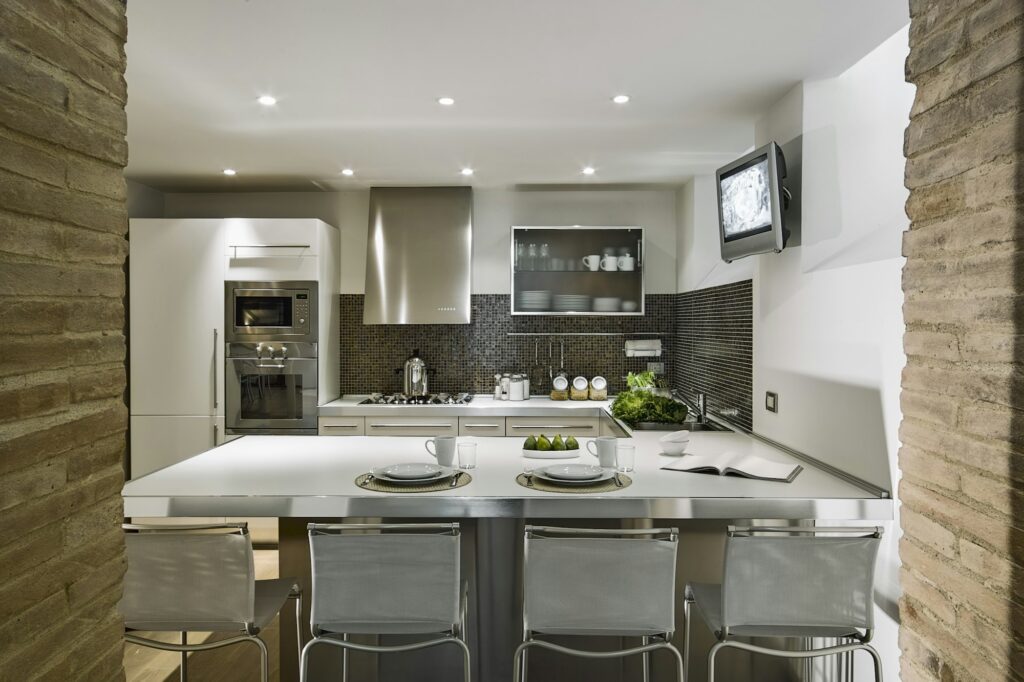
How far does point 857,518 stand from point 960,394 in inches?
37.3

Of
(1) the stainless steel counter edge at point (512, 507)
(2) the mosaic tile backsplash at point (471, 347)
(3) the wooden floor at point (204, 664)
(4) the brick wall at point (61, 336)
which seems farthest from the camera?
(2) the mosaic tile backsplash at point (471, 347)

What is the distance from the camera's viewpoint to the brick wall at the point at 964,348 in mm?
1157

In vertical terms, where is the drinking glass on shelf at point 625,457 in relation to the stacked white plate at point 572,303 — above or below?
below

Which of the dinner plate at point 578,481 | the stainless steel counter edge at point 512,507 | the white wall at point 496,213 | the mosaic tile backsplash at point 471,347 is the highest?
the white wall at point 496,213

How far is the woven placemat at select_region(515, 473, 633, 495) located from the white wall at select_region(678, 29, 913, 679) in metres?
0.81

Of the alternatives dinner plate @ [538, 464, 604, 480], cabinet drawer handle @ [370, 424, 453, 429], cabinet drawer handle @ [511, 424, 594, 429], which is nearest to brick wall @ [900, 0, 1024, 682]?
dinner plate @ [538, 464, 604, 480]

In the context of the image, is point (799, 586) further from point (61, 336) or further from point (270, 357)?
point (270, 357)

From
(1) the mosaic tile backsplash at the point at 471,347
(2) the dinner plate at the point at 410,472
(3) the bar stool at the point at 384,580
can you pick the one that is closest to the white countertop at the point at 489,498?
(2) the dinner plate at the point at 410,472

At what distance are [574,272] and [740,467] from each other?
8.90 feet

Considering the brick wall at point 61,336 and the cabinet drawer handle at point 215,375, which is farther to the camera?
the cabinet drawer handle at point 215,375

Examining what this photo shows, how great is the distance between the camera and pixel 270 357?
4574 mm

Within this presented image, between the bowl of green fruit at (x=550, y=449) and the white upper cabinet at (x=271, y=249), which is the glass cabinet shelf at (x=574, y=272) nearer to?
the white upper cabinet at (x=271, y=249)

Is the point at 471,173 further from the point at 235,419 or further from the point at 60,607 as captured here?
the point at 60,607

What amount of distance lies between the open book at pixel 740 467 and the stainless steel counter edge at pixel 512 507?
0.74 feet
